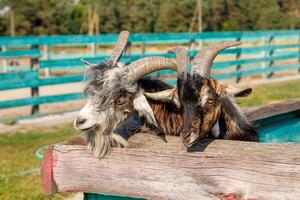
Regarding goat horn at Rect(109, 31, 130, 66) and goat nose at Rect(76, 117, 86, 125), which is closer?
goat nose at Rect(76, 117, 86, 125)

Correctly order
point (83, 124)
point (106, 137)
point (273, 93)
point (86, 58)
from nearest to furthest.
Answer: point (106, 137) → point (83, 124) → point (86, 58) → point (273, 93)

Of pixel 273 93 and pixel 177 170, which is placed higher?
pixel 177 170

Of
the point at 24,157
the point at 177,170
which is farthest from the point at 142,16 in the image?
the point at 177,170

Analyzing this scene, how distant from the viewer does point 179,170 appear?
2354 millimetres

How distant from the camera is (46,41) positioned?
42.1 ft

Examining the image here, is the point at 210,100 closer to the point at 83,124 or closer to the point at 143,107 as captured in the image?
the point at 143,107

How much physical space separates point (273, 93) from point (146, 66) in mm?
12628

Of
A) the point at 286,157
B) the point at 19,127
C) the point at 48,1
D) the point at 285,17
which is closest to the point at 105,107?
the point at 286,157

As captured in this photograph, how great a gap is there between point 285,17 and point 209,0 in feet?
24.2

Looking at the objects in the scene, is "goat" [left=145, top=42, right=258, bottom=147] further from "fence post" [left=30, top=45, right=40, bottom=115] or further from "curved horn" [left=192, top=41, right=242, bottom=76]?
"fence post" [left=30, top=45, right=40, bottom=115]

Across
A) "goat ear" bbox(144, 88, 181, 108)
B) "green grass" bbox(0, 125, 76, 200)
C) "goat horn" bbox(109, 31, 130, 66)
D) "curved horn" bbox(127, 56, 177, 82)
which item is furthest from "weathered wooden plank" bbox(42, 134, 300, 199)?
"green grass" bbox(0, 125, 76, 200)

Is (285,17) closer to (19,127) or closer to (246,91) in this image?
(19,127)

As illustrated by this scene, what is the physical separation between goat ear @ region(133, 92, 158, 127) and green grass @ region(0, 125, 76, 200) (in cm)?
271

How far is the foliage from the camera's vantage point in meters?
47.4
